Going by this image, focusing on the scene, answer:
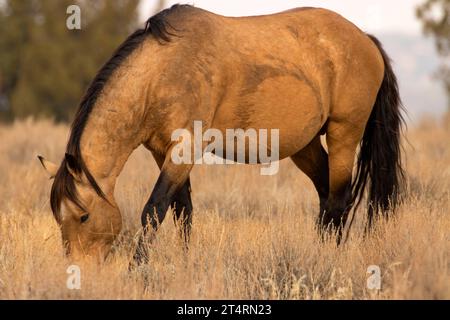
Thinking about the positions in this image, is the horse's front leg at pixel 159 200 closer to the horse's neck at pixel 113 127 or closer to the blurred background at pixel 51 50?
the horse's neck at pixel 113 127

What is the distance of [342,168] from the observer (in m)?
7.11

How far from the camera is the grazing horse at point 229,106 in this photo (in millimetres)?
5438

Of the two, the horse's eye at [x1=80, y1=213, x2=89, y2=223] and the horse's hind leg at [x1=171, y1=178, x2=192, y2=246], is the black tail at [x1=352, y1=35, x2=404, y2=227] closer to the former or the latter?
the horse's hind leg at [x1=171, y1=178, x2=192, y2=246]

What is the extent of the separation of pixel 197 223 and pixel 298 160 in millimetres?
1493

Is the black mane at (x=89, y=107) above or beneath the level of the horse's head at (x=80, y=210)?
above

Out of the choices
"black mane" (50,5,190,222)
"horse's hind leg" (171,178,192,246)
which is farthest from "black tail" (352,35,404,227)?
→ "black mane" (50,5,190,222)

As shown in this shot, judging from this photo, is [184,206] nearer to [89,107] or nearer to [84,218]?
[84,218]

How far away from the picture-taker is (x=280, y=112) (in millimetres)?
6398

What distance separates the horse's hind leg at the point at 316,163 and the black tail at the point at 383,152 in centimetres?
33

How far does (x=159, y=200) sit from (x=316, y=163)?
2395 millimetres

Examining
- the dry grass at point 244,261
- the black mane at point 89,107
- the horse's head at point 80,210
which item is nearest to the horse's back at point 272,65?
the black mane at point 89,107

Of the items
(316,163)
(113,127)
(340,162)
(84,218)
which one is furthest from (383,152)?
(84,218)

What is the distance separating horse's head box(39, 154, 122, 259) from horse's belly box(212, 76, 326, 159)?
1297 mm

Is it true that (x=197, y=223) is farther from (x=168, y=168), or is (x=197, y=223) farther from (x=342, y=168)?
(x=342, y=168)
